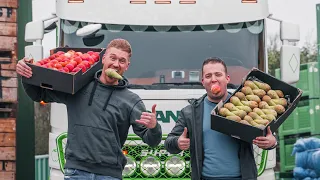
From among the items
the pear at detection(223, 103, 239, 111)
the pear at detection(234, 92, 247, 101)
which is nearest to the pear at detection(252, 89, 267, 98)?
the pear at detection(234, 92, 247, 101)

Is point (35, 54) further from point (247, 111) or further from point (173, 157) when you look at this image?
point (247, 111)

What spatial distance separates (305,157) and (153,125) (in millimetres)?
7682

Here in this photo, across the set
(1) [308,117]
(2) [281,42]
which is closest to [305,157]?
(1) [308,117]

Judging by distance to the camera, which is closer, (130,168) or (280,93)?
(280,93)

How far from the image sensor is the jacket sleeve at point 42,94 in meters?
4.62

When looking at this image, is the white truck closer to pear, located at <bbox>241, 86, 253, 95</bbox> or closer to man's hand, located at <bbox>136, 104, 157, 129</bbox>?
pear, located at <bbox>241, 86, 253, 95</bbox>

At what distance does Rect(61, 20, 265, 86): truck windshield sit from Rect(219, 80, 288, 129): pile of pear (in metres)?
1.43

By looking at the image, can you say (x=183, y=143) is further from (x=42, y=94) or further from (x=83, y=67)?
(x=42, y=94)

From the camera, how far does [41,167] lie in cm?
1000

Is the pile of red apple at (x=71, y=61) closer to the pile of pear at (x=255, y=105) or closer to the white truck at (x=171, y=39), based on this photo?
the white truck at (x=171, y=39)

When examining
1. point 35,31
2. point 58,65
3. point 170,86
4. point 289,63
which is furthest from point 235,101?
point 35,31

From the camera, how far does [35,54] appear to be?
20.9 ft

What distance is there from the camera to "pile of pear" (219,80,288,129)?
14.1 ft

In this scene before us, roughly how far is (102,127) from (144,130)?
0.97ft
